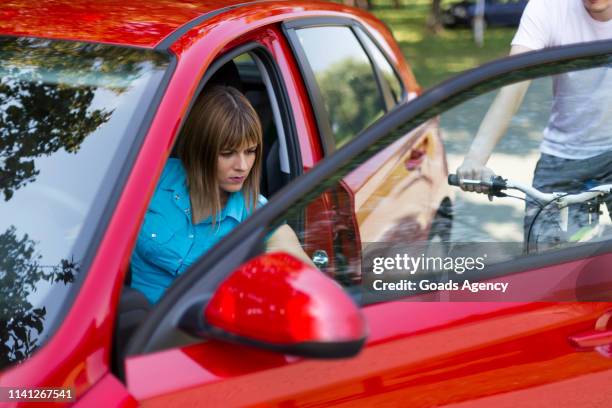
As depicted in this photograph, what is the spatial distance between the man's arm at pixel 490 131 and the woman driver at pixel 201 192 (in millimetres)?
755

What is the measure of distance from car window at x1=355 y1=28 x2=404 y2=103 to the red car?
177cm

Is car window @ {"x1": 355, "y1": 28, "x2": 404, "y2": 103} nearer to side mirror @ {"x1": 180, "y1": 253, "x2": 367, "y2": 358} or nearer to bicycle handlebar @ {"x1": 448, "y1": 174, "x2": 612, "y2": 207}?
bicycle handlebar @ {"x1": 448, "y1": 174, "x2": 612, "y2": 207}

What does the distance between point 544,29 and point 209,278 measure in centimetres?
169

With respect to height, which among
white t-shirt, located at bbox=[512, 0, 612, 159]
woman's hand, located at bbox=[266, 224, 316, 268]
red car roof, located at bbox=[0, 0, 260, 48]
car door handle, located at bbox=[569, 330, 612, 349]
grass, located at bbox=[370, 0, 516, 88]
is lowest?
grass, located at bbox=[370, 0, 516, 88]

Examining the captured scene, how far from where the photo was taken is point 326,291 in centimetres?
160

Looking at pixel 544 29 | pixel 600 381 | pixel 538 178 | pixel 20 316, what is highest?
pixel 544 29

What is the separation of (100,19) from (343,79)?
4.63 ft

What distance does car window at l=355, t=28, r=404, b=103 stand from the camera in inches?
163

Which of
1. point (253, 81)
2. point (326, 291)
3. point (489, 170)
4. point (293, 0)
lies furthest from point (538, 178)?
point (253, 81)

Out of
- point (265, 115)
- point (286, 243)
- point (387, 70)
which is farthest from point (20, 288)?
point (387, 70)

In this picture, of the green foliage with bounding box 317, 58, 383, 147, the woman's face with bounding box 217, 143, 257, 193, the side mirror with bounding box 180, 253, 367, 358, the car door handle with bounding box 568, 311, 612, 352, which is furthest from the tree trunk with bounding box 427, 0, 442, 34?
the side mirror with bounding box 180, 253, 367, 358

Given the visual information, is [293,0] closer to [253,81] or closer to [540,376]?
[253,81]

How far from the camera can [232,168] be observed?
2.66m

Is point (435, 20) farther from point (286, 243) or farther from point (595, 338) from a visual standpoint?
point (286, 243)
